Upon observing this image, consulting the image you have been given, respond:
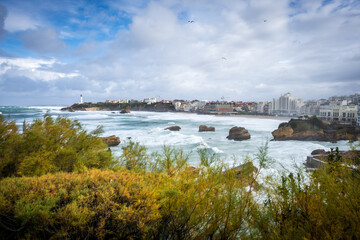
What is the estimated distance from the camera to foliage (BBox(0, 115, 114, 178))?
6.44 meters

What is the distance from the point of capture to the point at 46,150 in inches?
288

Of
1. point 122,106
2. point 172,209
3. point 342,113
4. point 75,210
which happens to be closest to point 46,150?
point 75,210

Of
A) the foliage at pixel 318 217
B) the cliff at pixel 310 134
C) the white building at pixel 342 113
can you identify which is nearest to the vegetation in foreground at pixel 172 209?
the foliage at pixel 318 217

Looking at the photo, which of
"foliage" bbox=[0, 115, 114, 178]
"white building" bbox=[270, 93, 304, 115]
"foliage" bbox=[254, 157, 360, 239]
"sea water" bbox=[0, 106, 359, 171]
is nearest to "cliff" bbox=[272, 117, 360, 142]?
"sea water" bbox=[0, 106, 359, 171]

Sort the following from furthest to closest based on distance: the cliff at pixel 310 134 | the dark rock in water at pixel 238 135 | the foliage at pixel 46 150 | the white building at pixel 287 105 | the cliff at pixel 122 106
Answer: the cliff at pixel 122 106, the white building at pixel 287 105, the cliff at pixel 310 134, the dark rock in water at pixel 238 135, the foliage at pixel 46 150

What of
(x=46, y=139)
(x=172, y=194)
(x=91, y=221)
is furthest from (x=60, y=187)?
(x=46, y=139)

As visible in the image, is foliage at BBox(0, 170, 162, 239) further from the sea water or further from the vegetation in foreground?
the sea water

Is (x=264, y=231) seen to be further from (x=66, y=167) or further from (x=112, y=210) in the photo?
(x=66, y=167)

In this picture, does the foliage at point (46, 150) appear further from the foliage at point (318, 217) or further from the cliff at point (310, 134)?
the cliff at point (310, 134)

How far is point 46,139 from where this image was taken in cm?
742

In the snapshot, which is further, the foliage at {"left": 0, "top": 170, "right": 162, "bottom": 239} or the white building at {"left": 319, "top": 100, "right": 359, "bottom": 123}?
the white building at {"left": 319, "top": 100, "right": 359, "bottom": 123}

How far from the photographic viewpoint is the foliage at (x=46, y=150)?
644 cm

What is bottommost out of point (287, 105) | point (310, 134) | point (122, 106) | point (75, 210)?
point (310, 134)

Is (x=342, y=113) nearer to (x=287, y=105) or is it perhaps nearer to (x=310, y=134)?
(x=310, y=134)
